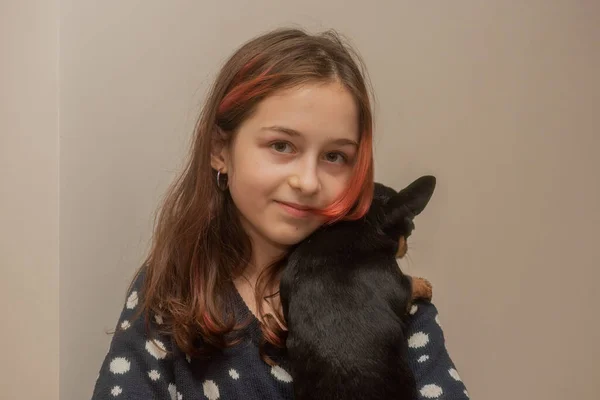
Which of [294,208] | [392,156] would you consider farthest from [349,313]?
[392,156]

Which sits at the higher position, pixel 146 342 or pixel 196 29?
pixel 196 29

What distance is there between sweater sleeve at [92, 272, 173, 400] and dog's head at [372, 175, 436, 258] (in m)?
0.38

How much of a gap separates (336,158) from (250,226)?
18 centimetres

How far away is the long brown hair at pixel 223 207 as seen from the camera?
92 centimetres

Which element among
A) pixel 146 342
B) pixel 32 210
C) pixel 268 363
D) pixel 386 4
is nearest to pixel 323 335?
pixel 268 363

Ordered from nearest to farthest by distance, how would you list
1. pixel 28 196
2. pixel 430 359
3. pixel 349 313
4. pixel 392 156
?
pixel 349 313
pixel 430 359
pixel 28 196
pixel 392 156

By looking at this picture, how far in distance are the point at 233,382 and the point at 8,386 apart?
1.42 ft

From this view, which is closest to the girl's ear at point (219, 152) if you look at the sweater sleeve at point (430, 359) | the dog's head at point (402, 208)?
the dog's head at point (402, 208)

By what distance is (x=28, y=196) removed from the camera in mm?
1078

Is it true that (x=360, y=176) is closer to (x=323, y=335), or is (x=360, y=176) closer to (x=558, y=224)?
(x=323, y=335)

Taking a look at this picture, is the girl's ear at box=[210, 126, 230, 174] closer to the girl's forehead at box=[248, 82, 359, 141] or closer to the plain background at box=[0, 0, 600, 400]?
the girl's forehead at box=[248, 82, 359, 141]

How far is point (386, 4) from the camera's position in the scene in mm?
1230

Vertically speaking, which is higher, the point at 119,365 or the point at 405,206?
the point at 405,206

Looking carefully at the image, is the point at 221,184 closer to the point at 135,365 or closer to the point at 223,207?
the point at 223,207
